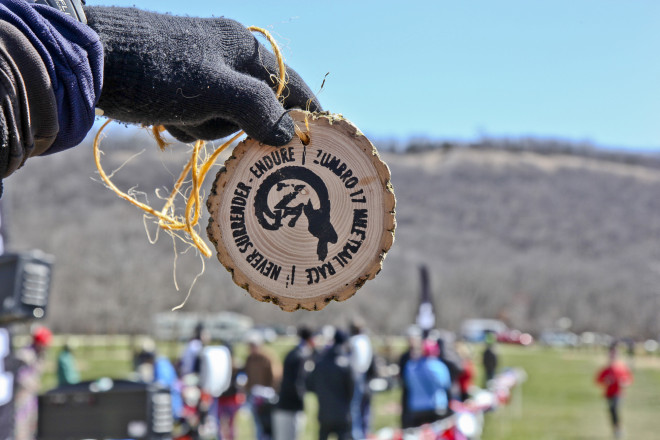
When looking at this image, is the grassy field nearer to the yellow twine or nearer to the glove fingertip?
the yellow twine

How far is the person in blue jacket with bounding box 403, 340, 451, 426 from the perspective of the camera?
845cm

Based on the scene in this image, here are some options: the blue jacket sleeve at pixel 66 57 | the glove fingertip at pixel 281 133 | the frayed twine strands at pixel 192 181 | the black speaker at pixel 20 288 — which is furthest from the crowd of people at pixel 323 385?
the blue jacket sleeve at pixel 66 57

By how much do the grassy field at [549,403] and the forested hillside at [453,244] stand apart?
696cm

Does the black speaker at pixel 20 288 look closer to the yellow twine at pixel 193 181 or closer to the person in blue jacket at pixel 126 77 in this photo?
the yellow twine at pixel 193 181

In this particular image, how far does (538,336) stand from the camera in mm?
53500

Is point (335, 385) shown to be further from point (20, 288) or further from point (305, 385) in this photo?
point (20, 288)

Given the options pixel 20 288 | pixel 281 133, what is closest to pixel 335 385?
pixel 20 288

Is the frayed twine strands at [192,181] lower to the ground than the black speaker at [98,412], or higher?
higher

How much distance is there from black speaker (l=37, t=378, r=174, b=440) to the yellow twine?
11.7ft

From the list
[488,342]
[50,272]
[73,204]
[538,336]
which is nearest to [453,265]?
[538,336]

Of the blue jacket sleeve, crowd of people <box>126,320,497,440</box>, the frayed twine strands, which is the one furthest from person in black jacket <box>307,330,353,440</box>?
the blue jacket sleeve

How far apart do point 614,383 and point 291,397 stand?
641 centimetres

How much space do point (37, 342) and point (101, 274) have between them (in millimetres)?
33607

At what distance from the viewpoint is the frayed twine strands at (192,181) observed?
63.6 inches
